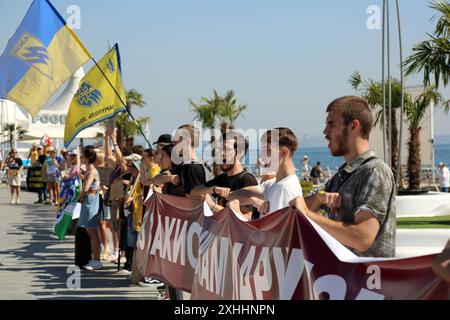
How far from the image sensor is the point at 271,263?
522cm

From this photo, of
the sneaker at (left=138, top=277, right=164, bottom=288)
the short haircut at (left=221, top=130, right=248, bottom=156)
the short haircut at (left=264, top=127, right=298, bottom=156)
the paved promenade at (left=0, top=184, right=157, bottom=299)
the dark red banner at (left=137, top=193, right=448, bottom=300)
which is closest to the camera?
the dark red banner at (left=137, top=193, right=448, bottom=300)

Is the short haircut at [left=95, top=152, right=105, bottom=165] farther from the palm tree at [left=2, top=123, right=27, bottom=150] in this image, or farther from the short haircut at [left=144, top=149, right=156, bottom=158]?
the palm tree at [left=2, top=123, right=27, bottom=150]

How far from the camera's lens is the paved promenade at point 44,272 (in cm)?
1013

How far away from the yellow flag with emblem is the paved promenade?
199 centimetres

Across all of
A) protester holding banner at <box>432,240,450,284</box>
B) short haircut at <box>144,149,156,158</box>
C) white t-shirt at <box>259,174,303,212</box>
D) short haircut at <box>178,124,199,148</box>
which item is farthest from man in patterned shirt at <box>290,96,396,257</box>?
short haircut at <box>144,149,156,158</box>

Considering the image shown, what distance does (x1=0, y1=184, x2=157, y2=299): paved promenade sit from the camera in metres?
10.1

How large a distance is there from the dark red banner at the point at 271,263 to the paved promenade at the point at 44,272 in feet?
5.97

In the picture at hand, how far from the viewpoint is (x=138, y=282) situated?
10.9m

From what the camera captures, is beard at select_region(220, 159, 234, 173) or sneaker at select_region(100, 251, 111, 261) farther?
sneaker at select_region(100, 251, 111, 261)

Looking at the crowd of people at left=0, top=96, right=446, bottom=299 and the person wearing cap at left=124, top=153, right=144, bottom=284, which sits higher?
the crowd of people at left=0, top=96, right=446, bottom=299

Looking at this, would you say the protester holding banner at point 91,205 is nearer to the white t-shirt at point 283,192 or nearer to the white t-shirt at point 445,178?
the white t-shirt at point 283,192

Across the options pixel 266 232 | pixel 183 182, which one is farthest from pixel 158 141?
pixel 266 232

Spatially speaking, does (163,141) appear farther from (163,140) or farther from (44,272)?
(44,272)

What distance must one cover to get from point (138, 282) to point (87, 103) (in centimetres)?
319
